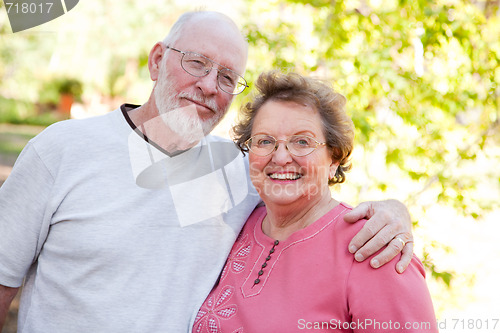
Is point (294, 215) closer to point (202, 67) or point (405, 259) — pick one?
point (405, 259)

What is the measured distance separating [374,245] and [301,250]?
32cm

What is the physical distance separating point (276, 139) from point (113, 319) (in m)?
0.98

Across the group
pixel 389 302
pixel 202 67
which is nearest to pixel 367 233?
pixel 389 302

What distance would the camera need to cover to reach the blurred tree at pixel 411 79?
292 centimetres

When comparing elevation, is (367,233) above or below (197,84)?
below

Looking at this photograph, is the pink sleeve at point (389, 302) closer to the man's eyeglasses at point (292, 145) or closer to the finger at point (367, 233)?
the finger at point (367, 233)

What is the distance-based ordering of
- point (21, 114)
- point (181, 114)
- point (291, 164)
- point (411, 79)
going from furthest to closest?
point (21, 114) → point (411, 79) → point (181, 114) → point (291, 164)

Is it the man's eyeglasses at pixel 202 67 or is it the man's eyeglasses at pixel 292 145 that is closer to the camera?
the man's eyeglasses at pixel 292 145

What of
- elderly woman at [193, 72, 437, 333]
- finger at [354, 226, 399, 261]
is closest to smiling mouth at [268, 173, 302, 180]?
elderly woman at [193, 72, 437, 333]

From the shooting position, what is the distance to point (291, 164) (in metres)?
1.93

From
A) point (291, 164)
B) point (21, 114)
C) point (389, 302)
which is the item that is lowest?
point (21, 114)

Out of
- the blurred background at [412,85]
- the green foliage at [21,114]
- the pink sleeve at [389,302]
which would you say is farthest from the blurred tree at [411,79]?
the green foliage at [21,114]

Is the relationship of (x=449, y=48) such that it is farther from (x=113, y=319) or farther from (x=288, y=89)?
(x=113, y=319)

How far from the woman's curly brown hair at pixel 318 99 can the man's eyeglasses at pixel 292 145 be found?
0.09 m
